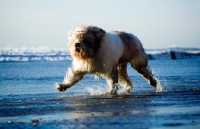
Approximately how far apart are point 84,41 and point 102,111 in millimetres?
3656

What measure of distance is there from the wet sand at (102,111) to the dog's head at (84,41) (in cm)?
112

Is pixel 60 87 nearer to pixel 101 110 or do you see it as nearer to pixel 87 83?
pixel 101 110

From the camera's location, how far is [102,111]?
11.8 metres

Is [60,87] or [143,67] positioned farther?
[143,67]

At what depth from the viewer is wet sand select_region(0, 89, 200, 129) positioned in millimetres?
10133

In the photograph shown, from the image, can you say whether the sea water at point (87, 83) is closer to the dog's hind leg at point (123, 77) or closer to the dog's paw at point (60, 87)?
the dog's hind leg at point (123, 77)

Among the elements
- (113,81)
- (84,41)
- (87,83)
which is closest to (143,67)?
(113,81)

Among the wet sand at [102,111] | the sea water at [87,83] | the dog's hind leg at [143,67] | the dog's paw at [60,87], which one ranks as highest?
the dog's hind leg at [143,67]

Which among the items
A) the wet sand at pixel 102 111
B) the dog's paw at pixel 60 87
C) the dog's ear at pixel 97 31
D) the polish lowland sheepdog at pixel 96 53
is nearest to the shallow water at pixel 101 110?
the wet sand at pixel 102 111

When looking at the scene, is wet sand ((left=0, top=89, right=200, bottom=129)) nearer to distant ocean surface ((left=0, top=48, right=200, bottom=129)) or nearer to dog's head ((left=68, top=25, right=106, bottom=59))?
distant ocean surface ((left=0, top=48, right=200, bottom=129))

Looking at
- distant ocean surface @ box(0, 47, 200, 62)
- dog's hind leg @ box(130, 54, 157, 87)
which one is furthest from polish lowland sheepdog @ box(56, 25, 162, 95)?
distant ocean surface @ box(0, 47, 200, 62)

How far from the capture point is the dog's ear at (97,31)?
606 inches

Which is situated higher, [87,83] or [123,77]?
[123,77]

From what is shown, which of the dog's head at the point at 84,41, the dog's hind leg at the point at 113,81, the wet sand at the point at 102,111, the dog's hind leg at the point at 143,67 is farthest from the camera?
the dog's hind leg at the point at 143,67
